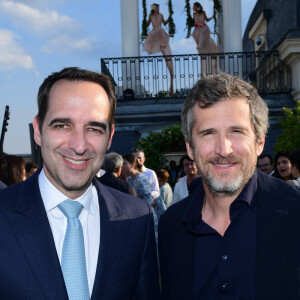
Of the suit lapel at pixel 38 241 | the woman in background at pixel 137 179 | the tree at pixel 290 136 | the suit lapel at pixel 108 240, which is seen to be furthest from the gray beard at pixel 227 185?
the tree at pixel 290 136

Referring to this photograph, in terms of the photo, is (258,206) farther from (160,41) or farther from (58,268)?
(160,41)

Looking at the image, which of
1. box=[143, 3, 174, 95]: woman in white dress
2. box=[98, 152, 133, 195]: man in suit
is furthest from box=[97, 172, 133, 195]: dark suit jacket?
box=[143, 3, 174, 95]: woman in white dress

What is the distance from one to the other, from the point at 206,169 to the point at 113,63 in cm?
1177

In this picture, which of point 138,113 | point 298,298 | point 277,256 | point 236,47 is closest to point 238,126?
point 277,256

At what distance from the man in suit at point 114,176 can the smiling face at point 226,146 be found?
2.98 meters

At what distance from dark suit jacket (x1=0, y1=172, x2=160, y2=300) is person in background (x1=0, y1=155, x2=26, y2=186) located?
3.03 meters

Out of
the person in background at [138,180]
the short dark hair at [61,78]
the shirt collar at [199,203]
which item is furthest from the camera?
the person in background at [138,180]

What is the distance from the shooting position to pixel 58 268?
205cm

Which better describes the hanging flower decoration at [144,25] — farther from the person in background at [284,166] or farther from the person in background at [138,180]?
the person in background at [284,166]

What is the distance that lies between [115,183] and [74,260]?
130 inches

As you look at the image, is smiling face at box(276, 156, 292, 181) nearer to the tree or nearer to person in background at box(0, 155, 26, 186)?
the tree

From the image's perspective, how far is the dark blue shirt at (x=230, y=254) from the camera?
7.50ft

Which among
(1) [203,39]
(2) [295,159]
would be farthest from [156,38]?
(2) [295,159]

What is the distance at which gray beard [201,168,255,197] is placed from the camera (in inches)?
97.0
